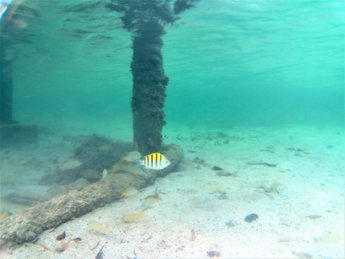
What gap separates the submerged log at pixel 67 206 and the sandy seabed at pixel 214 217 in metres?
0.21

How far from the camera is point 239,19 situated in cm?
2181

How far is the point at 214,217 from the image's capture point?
7746 mm

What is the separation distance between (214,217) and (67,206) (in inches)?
151

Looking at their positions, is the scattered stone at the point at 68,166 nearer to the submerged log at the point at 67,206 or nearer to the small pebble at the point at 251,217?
the submerged log at the point at 67,206

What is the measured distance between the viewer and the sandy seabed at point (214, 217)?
20.2ft

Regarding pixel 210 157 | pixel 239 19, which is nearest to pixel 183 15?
pixel 239 19

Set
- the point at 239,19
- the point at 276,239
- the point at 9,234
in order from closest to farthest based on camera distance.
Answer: the point at 9,234 < the point at 276,239 < the point at 239,19

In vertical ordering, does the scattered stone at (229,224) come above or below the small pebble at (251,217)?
above

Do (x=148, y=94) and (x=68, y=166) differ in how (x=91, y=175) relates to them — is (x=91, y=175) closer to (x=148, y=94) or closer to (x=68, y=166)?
(x=68, y=166)

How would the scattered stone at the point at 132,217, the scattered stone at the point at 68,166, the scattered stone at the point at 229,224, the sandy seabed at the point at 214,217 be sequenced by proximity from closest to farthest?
the sandy seabed at the point at 214,217 → the scattered stone at the point at 229,224 → the scattered stone at the point at 132,217 → the scattered stone at the point at 68,166

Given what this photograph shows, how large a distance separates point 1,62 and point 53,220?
30.1 meters

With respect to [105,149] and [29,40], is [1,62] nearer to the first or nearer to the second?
[29,40]

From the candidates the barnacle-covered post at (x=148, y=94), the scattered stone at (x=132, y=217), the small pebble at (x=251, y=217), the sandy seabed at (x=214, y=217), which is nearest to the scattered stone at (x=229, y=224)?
the sandy seabed at (x=214, y=217)

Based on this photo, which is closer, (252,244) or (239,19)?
(252,244)
